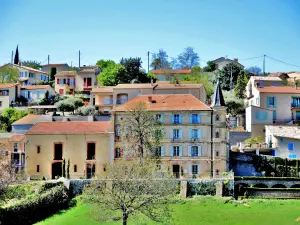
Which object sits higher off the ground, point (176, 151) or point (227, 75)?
point (227, 75)

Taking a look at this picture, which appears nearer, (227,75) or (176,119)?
(176,119)

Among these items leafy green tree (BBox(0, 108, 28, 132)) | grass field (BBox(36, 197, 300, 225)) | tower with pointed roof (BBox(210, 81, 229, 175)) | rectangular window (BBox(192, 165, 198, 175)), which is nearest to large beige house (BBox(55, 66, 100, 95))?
leafy green tree (BBox(0, 108, 28, 132))

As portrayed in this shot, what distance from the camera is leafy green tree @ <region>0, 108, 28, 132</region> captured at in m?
79.6

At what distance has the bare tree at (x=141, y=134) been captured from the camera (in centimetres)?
5747

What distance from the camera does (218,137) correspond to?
Answer: 192ft

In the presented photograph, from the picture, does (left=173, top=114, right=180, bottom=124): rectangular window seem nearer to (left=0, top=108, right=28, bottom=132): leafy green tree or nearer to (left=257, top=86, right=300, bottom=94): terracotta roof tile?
(left=257, top=86, right=300, bottom=94): terracotta roof tile

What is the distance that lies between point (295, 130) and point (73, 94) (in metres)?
44.5

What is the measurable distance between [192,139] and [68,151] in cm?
1403

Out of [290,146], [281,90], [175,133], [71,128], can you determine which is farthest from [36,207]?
[281,90]

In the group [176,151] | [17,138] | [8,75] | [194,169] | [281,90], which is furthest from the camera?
[8,75]

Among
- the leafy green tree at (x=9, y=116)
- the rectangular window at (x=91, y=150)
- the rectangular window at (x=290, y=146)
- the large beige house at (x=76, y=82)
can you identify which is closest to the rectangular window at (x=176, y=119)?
the rectangular window at (x=91, y=150)

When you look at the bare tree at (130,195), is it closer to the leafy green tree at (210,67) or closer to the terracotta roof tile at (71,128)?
the terracotta roof tile at (71,128)

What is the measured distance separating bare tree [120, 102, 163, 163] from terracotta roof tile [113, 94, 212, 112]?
7.34ft

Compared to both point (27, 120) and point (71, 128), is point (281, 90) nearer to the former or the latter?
point (71, 128)
